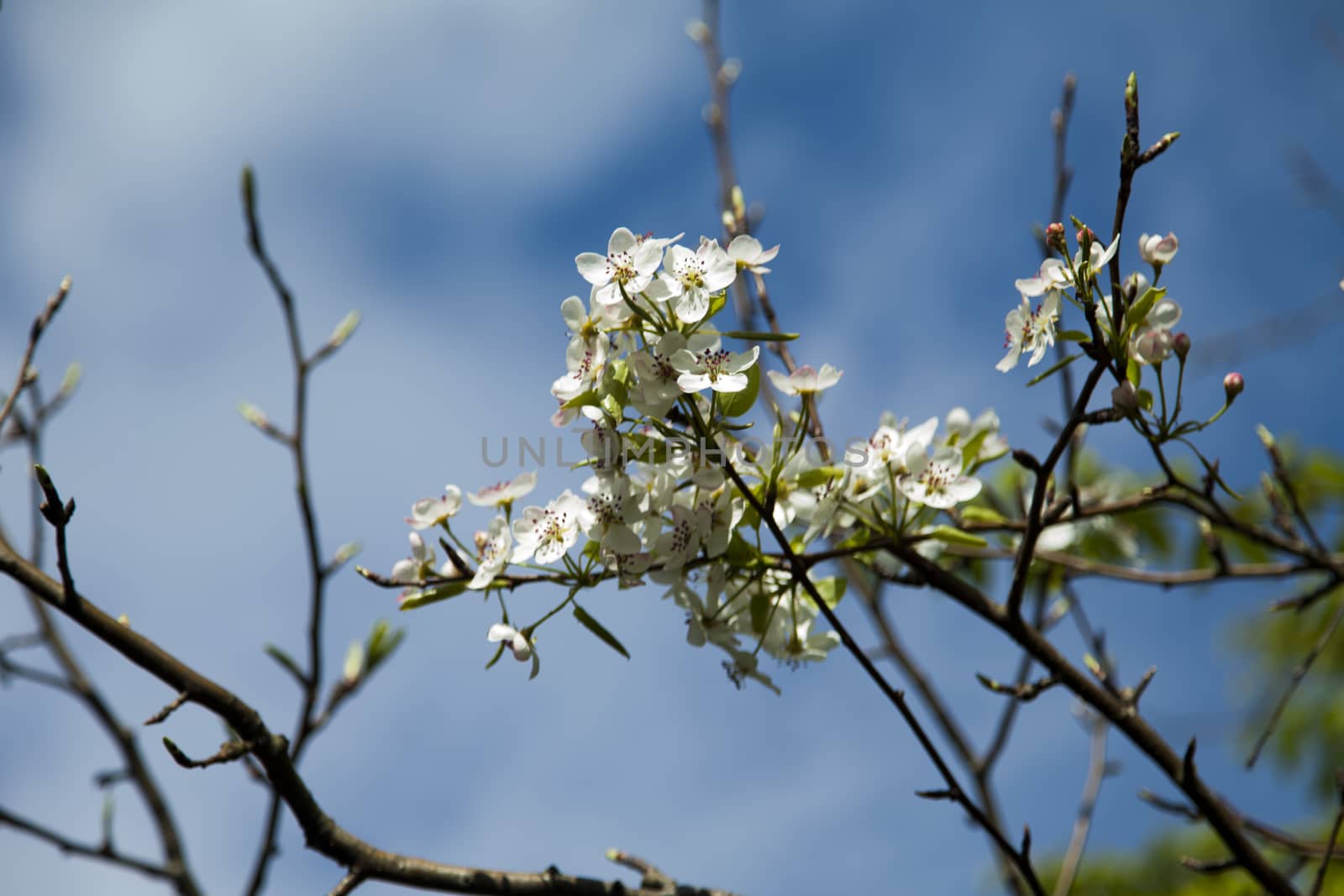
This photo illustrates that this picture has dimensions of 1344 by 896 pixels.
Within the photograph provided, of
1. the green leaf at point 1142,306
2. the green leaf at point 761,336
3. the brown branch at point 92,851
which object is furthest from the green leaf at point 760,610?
the brown branch at point 92,851

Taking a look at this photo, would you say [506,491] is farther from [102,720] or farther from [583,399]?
[102,720]

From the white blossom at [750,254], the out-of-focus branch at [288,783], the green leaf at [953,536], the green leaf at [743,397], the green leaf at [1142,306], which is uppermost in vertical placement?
the white blossom at [750,254]

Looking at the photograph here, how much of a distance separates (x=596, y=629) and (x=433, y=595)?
0.85 ft

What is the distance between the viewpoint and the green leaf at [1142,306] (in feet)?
4.69

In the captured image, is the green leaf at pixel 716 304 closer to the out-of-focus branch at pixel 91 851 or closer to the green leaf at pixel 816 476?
the green leaf at pixel 816 476

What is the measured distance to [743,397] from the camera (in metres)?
1.44

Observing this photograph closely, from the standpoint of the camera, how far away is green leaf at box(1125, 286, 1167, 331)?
4.69 ft

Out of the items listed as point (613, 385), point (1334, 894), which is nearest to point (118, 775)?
point (613, 385)

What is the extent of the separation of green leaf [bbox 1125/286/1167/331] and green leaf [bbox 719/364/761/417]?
20.8 inches

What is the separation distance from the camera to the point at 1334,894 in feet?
15.9

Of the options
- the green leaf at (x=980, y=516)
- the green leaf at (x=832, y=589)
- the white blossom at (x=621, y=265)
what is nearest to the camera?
the white blossom at (x=621, y=265)

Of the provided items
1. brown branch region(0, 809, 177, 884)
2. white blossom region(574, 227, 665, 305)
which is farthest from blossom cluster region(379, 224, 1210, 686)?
brown branch region(0, 809, 177, 884)

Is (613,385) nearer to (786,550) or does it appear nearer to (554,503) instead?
(554,503)

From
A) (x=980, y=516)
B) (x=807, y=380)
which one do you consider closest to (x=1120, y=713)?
(x=980, y=516)
